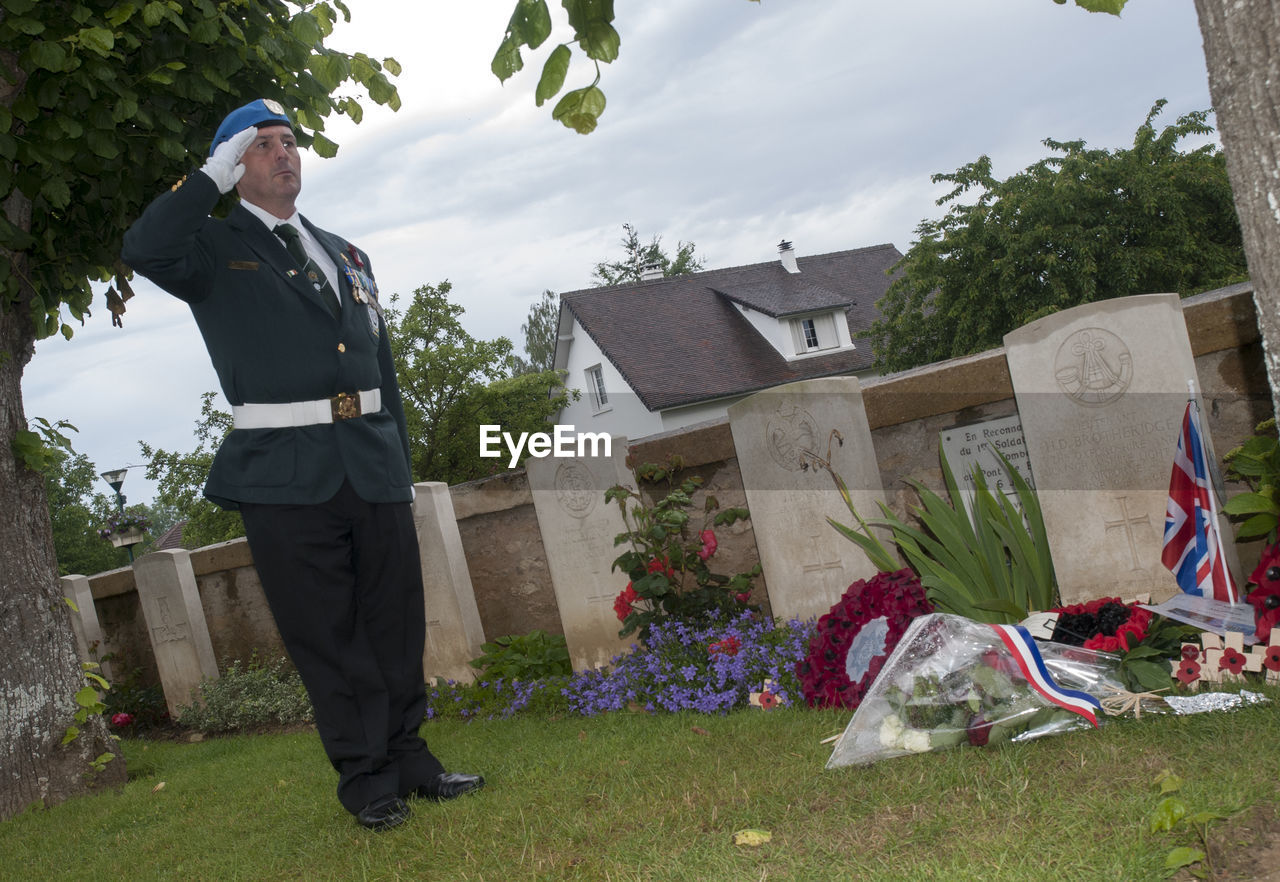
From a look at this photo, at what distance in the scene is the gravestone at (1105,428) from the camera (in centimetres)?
420

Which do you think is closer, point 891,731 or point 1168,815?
point 1168,815

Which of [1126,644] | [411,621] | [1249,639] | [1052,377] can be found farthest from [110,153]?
[1249,639]

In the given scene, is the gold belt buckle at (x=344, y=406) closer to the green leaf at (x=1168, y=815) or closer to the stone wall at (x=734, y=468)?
the stone wall at (x=734, y=468)

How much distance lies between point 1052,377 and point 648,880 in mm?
2912

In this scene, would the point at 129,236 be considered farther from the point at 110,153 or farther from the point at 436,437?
the point at 436,437

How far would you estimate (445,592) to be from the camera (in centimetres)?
621

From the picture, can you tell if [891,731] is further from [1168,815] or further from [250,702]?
[250,702]

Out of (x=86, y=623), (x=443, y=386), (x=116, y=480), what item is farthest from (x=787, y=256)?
(x=86, y=623)

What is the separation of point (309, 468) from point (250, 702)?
14.2 feet

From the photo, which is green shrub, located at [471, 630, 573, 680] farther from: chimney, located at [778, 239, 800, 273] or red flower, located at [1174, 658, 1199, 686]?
chimney, located at [778, 239, 800, 273]

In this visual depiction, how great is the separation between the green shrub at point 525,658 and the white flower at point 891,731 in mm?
2899

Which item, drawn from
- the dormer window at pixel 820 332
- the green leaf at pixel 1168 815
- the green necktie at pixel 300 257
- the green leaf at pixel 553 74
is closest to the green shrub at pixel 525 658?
the green necktie at pixel 300 257

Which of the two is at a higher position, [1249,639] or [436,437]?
[436,437]

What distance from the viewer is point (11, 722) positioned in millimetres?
4953
